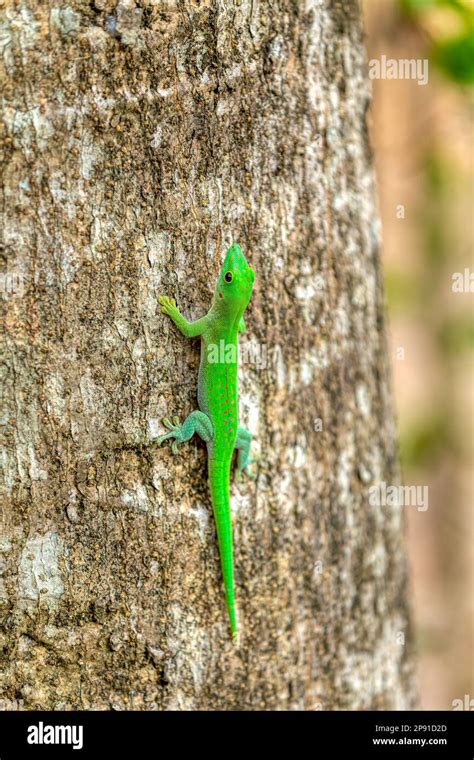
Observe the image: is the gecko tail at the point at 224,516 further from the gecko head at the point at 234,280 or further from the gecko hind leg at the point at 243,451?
the gecko head at the point at 234,280

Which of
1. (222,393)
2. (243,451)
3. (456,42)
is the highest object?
(456,42)

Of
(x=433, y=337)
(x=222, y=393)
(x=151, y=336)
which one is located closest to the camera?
(x=151, y=336)

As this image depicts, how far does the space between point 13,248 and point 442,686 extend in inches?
226

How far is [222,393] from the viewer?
2117mm

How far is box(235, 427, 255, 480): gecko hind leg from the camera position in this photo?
2.18 m

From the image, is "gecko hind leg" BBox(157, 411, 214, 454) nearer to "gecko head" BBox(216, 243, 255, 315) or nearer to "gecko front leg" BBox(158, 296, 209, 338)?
"gecko front leg" BBox(158, 296, 209, 338)

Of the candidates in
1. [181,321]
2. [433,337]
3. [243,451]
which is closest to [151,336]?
[181,321]

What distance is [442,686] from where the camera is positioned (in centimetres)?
606

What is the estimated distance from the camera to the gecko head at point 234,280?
81.2 inches

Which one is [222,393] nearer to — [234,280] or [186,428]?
[186,428]

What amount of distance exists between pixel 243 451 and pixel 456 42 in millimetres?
2577

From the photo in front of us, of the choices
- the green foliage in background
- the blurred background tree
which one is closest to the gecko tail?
the green foliage in background

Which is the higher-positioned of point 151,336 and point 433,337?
point 433,337
